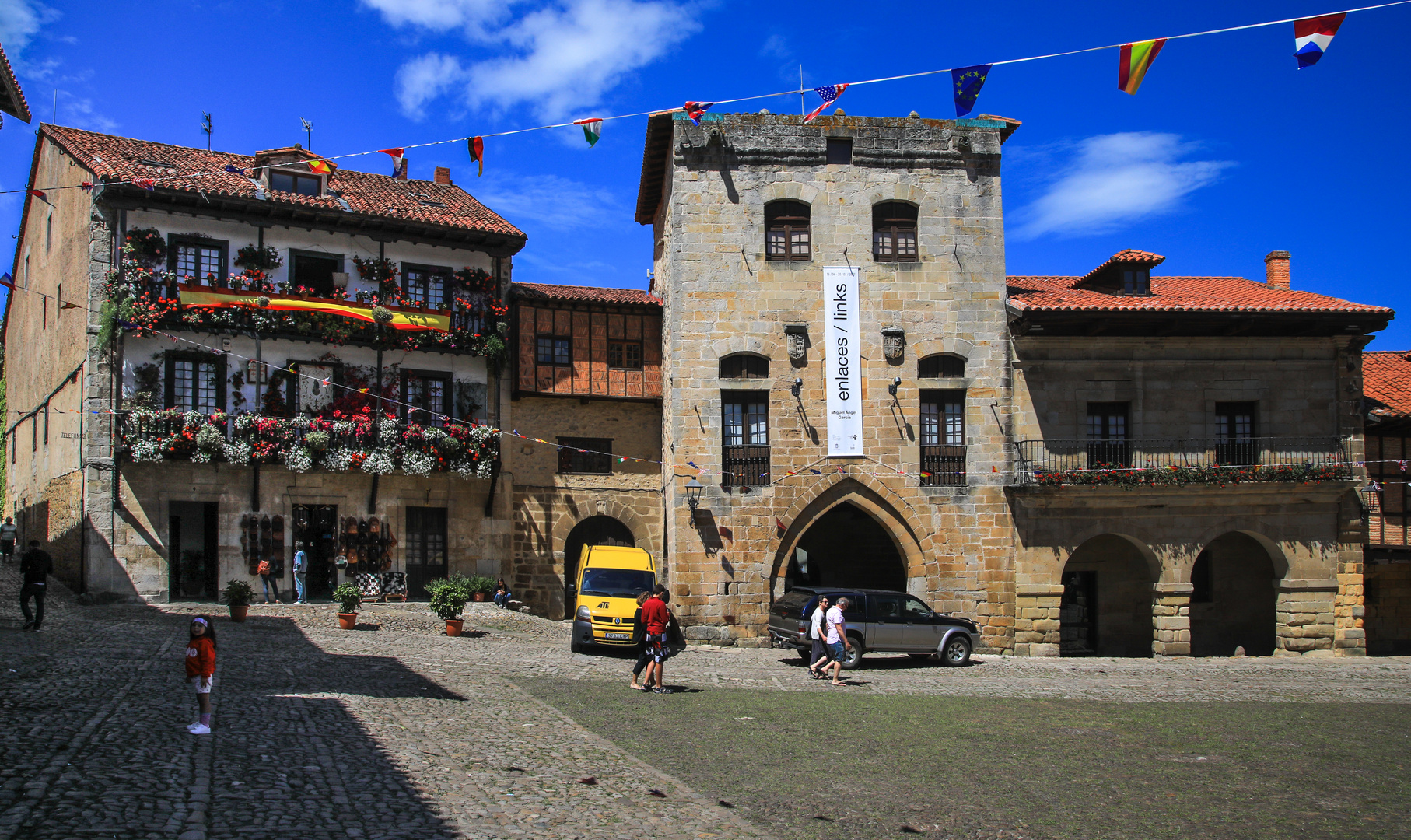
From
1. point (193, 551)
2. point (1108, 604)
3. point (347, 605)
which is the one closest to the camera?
point (347, 605)

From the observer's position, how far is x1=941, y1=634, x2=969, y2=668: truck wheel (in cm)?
2189

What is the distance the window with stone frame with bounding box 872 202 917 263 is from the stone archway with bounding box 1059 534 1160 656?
886 centimetres

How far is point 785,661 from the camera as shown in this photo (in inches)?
878

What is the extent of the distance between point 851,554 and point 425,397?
1308cm

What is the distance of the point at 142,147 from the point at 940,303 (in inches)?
796

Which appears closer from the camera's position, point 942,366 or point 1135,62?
point 1135,62

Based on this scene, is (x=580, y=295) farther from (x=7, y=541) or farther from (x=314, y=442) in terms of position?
(x=7, y=541)

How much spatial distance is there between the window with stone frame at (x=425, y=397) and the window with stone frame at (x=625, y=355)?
4.31m

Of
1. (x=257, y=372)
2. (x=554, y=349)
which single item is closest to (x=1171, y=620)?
(x=554, y=349)

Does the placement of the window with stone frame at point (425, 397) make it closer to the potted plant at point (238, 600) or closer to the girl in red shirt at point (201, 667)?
the potted plant at point (238, 600)

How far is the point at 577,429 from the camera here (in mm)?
28641

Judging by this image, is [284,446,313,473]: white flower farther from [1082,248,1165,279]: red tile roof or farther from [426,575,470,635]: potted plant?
[1082,248,1165,279]: red tile roof

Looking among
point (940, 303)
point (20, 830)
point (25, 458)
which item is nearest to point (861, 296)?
point (940, 303)

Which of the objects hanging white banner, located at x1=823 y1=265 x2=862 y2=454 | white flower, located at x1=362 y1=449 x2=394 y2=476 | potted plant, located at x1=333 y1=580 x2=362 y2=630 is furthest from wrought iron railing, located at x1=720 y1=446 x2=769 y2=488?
potted plant, located at x1=333 y1=580 x2=362 y2=630
